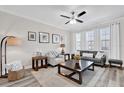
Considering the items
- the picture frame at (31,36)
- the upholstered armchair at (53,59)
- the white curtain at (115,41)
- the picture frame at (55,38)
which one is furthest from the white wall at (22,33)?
the white curtain at (115,41)

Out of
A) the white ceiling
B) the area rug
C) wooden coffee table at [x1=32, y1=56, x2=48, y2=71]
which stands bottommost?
the area rug

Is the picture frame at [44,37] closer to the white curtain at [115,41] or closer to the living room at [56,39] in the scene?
the living room at [56,39]

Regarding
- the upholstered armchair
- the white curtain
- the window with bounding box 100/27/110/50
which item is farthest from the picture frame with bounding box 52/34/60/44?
the white curtain

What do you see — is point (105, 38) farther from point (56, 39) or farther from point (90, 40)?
point (56, 39)

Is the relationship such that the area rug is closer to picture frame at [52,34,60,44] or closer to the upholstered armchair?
the upholstered armchair

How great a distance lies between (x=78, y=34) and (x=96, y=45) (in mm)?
1782

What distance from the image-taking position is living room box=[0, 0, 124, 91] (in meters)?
3.31

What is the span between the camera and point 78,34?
6785mm

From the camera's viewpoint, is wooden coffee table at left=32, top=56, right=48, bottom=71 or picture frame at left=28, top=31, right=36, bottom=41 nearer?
wooden coffee table at left=32, top=56, right=48, bottom=71

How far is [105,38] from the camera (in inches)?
202

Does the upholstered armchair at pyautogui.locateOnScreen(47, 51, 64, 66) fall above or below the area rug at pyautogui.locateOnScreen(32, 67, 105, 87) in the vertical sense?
above

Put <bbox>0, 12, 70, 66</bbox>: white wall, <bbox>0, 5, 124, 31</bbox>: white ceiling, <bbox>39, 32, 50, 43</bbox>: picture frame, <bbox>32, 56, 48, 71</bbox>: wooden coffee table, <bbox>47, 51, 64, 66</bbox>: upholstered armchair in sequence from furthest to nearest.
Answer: <bbox>39, 32, 50, 43</bbox>: picture frame, <bbox>47, 51, 64, 66</bbox>: upholstered armchair, <bbox>32, 56, 48, 71</bbox>: wooden coffee table, <bbox>0, 12, 70, 66</bbox>: white wall, <bbox>0, 5, 124, 31</bbox>: white ceiling

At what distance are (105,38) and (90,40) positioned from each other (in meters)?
1.01
